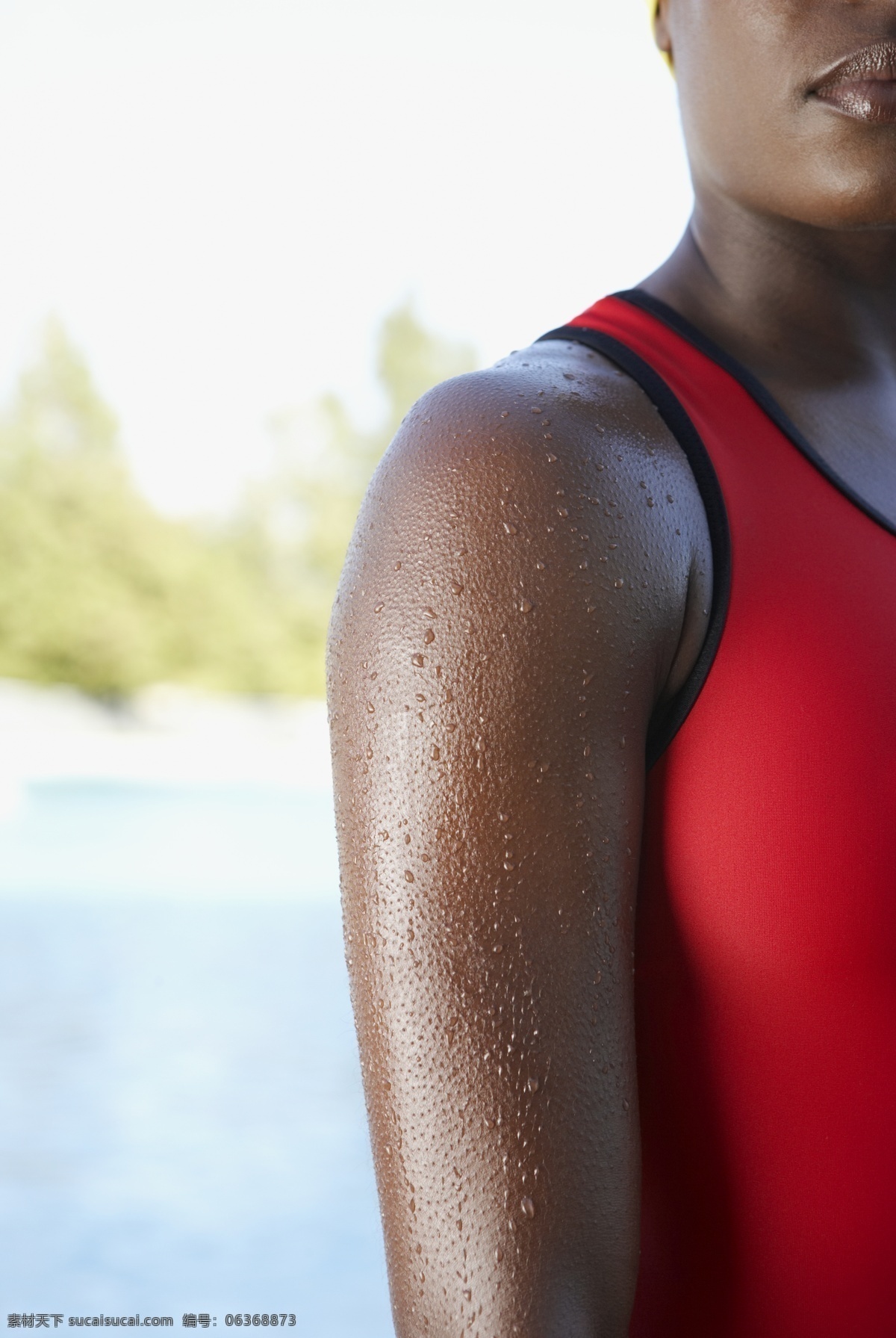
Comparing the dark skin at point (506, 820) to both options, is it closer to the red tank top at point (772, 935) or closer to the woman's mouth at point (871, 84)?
the red tank top at point (772, 935)

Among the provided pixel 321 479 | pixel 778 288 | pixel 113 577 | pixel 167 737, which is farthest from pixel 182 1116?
pixel 321 479

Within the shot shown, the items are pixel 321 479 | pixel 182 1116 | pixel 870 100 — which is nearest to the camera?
pixel 870 100

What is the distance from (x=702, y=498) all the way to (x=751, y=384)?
0.10m

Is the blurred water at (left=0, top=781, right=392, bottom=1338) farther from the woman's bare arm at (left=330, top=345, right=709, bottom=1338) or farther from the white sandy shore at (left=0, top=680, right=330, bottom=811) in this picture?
the white sandy shore at (left=0, top=680, right=330, bottom=811)

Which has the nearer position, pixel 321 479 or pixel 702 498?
pixel 702 498

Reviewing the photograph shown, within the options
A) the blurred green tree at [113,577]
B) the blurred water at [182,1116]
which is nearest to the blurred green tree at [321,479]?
the blurred green tree at [113,577]

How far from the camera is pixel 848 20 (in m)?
0.66

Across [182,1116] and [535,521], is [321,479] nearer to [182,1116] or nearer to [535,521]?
[182,1116]

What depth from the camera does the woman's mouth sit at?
2.16 ft

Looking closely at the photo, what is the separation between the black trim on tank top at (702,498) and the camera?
584 mm

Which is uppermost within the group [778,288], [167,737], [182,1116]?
[167,737]

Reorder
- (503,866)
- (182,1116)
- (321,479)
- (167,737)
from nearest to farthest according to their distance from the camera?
1. (503,866)
2. (182,1116)
3. (167,737)
4. (321,479)

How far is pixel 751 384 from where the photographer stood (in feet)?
2.25

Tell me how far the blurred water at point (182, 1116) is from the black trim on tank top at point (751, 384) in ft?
6.83
